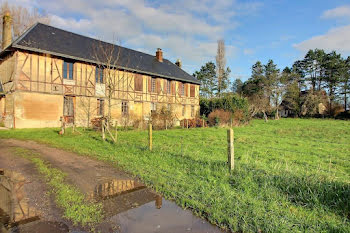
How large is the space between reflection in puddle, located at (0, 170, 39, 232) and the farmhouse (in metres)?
7.15

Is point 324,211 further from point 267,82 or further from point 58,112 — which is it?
point 267,82

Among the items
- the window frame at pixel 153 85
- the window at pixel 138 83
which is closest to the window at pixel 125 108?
the window at pixel 138 83

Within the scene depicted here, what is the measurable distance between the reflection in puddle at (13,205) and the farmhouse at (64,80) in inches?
282

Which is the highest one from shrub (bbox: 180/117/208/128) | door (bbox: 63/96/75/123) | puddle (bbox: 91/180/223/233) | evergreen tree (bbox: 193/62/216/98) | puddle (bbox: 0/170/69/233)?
evergreen tree (bbox: 193/62/216/98)

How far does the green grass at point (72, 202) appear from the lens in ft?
9.34

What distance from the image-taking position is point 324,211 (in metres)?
3.17

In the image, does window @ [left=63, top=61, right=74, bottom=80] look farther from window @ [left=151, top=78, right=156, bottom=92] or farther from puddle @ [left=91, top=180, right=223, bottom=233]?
puddle @ [left=91, top=180, right=223, bottom=233]

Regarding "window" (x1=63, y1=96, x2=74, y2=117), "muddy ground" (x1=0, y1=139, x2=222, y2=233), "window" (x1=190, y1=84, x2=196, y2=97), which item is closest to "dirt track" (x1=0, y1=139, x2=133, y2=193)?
"muddy ground" (x1=0, y1=139, x2=222, y2=233)

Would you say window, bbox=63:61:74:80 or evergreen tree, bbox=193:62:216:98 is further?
evergreen tree, bbox=193:62:216:98

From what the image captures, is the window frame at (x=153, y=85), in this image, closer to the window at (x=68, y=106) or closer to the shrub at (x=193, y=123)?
the shrub at (x=193, y=123)

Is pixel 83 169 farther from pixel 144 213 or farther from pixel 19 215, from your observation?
pixel 144 213

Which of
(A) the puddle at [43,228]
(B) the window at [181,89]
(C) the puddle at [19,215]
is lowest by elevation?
(A) the puddle at [43,228]

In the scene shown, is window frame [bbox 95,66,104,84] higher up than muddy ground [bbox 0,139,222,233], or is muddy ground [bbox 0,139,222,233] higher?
window frame [bbox 95,66,104,84]

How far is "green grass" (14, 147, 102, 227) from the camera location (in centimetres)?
285
